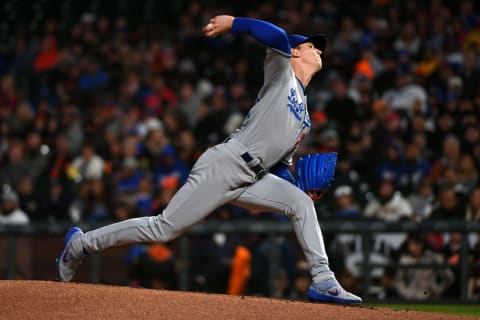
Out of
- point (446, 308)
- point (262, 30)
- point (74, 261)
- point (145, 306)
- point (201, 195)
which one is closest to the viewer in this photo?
point (262, 30)

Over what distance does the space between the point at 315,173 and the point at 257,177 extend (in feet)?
1.33

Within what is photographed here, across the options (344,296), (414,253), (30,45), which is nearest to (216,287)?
(414,253)

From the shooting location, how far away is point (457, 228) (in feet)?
32.2

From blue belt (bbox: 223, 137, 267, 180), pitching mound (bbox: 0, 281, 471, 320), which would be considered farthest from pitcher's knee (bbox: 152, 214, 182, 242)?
blue belt (bbox: 223, 137, 267, 180)

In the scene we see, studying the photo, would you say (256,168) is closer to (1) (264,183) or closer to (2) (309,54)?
(1) (264,183)

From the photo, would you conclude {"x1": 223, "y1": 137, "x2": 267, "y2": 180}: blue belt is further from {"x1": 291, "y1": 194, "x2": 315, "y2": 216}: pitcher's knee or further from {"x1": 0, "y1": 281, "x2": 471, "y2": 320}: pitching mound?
{"x1": 0, "y1": 281, "x2": 471, "y2": 320}: pitching mound

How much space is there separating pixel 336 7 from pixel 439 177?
14.0 ft

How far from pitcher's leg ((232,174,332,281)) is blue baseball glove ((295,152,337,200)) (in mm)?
240

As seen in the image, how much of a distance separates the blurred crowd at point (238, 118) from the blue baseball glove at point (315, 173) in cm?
405

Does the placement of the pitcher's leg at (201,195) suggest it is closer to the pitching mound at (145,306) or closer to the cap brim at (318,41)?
the pitching mound at (145,306)

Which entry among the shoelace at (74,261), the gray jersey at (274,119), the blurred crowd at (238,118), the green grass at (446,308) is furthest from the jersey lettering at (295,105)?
the blurred crowd at (238,118)

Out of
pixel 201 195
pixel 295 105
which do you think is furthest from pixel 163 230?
pixel 295 105

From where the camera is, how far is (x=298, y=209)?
564 cm

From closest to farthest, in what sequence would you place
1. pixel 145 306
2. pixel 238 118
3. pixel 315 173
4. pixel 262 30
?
pixel 262 30 < pixel 145 306 < pixel 315 173 < pixel 238 118
